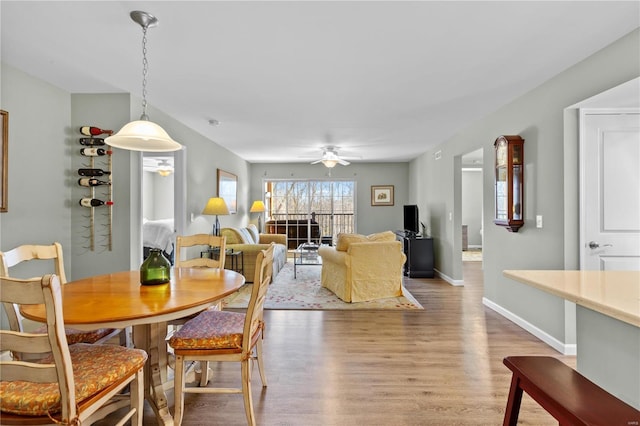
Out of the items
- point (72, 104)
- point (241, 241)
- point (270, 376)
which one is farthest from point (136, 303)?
point (241, 241)

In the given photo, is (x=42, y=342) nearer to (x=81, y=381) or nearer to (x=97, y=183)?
(x=81, y=381)

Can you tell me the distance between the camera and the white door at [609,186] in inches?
105

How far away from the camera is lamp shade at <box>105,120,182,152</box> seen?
199 cm

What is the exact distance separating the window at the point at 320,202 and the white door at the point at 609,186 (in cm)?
595

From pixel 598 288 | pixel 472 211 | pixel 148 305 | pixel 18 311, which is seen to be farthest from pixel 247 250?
pixel 472 211

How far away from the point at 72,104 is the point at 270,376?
135 inches

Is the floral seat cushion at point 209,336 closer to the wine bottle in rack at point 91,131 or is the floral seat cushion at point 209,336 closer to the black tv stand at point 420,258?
the wine bottle in rack at point 91,131

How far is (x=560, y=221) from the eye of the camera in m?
2.83

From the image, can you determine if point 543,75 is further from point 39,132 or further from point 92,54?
point 39,132

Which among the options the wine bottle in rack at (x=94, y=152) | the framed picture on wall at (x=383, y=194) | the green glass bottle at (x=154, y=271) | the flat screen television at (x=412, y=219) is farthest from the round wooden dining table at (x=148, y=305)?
the framed picture on wall at (x=383, y=194)

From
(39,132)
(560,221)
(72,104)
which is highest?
(72,104)

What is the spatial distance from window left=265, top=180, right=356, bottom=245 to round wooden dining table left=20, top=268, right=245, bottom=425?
631cm

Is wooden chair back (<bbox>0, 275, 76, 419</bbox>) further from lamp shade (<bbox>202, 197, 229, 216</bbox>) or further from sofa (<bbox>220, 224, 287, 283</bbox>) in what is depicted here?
lamp shade (<bbox>202, 197, 229, 216</bbox>)

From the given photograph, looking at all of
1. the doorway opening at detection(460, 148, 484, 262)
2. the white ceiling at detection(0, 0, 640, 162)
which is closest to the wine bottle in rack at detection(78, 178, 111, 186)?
the white ceiling at detection(0, 0, 640, 162)
